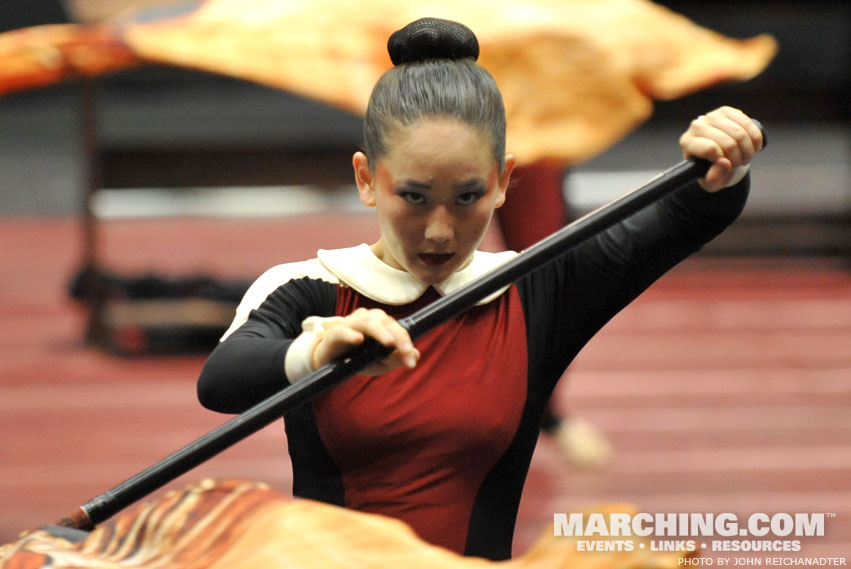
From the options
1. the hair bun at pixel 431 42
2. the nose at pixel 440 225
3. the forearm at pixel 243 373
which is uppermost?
the hair bun at pixel 431 42

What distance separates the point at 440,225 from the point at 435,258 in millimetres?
26

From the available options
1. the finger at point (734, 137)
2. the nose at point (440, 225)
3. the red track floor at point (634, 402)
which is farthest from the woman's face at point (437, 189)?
the red track floor at point (634, 402)

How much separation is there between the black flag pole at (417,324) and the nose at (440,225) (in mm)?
38

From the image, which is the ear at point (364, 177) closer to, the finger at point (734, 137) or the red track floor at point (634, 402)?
the finger at point (734, 137)

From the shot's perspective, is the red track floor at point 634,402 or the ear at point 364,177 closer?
the ear at point 364,177

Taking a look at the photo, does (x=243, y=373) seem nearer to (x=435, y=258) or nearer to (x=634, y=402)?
(x=435, y=258)

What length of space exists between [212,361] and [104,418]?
5.33ft

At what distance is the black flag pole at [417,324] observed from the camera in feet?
1.86

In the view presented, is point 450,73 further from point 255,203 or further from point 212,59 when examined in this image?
point 255,203

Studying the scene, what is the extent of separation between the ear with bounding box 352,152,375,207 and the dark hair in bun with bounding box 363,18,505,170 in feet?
0.03

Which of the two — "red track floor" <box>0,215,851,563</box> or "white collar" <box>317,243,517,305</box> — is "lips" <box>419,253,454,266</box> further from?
"red track floor" <box>0,215,851,563</box>

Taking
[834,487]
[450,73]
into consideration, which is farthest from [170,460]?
[834,487]

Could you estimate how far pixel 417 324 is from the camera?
22.7 inches

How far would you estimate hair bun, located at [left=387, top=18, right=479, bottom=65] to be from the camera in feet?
2.04
